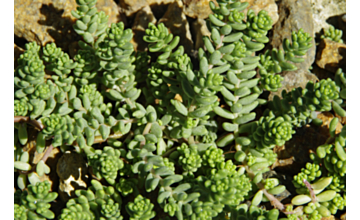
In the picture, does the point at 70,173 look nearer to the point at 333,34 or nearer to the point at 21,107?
the point at 21,107

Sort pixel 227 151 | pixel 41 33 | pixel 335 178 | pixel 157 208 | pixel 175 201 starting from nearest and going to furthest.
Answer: pixel 175 201 < pixel 335 178 < pixel 157 208 < pixel 227 151 < pixel 41 33

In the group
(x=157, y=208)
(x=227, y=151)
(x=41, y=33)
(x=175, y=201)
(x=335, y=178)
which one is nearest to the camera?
(x=175, y=201)

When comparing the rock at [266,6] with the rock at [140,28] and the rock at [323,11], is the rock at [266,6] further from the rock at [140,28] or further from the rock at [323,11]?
the rock at [140,28]

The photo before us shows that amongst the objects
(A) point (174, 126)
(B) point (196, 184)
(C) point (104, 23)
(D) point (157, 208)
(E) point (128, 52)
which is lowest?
(D) point (157, 208)

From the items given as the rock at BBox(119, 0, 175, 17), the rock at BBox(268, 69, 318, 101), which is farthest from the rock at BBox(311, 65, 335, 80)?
the rock at BBox(119, 0, 175, 17)

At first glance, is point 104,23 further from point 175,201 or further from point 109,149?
point 175,201

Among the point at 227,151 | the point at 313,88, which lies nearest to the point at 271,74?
the point at 313,88

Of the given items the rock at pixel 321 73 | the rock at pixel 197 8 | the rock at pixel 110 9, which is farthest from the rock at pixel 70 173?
the rock at pixel 321 73

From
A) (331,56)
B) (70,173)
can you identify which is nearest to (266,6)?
(331,56)
